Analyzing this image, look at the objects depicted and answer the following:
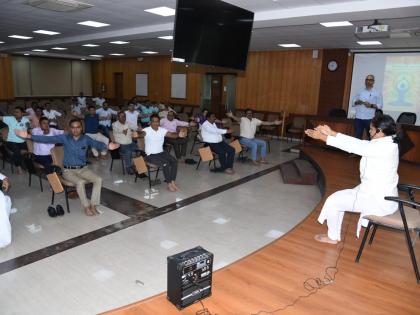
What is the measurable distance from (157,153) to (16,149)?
2.75 metres

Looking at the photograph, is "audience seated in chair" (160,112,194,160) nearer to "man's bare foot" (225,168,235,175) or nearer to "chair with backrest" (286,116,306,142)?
"man's bare foot" (225,168,235,175)

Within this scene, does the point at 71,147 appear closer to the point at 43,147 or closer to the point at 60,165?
the point at 60,165

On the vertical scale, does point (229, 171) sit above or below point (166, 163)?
below

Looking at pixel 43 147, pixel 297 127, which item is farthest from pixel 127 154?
pixel 297 127

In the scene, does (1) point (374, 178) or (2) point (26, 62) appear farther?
(2) point (26, 62)

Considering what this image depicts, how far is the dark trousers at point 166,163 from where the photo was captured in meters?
5.77

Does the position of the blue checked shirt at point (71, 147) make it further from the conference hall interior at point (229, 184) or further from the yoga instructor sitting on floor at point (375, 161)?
the yoga instructor sitting on floor at point (375, 161)

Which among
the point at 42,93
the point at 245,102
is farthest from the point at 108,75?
the point at 245,102

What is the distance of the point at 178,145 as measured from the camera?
8000mm

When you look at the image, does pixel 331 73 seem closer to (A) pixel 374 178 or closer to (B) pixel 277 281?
(A) pixel 374 178

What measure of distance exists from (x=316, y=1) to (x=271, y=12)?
1009 millimetres

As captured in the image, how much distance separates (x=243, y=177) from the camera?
6910 mm

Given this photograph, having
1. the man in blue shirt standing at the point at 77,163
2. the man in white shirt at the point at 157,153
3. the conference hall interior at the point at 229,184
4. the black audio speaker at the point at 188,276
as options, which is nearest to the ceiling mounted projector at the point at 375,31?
the conference hall interior at the point at 229,184

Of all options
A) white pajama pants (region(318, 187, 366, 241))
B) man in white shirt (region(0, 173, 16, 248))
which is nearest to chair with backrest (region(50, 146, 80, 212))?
man in white shirt (region(0, 173, 16, 248))
